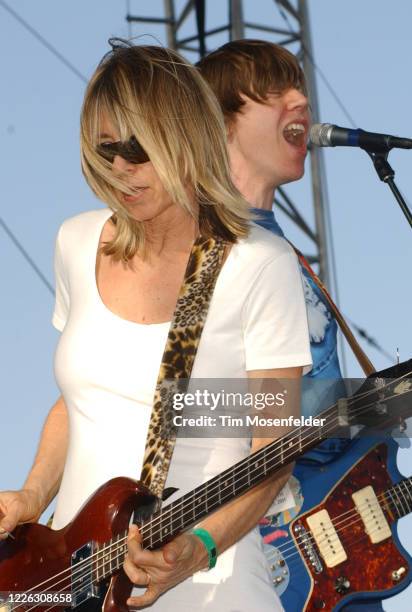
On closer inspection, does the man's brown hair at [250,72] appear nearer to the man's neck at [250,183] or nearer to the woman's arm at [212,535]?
the man's neck at [250,183]

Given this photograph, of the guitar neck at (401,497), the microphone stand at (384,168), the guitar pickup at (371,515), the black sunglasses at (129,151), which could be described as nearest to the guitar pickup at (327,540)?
the guitar pickup at (371,515)

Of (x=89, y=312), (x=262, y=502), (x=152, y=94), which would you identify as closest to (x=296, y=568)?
(x=262, y=502)

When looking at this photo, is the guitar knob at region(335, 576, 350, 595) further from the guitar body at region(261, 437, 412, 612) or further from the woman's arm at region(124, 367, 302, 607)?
the woman's arm at region(124, 367, 302, 607)

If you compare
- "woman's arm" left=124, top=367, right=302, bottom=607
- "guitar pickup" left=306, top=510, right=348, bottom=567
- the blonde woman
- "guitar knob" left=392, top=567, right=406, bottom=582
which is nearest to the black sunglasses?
the blonde woman

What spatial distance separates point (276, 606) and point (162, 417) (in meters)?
0.56

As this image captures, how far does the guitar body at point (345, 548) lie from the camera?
450cm

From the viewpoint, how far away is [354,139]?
4.11 m

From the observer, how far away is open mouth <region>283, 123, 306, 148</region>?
16.1 feet

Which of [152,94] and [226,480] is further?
[152,94]

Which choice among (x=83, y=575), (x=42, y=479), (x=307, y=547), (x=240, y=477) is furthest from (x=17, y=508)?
(x=307, y=547)

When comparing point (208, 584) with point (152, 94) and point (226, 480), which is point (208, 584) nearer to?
point (226, 480)

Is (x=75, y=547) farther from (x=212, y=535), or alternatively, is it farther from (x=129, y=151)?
(x=129, y=151)

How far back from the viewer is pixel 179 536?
3281mm

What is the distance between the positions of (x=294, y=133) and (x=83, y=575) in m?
2.18
